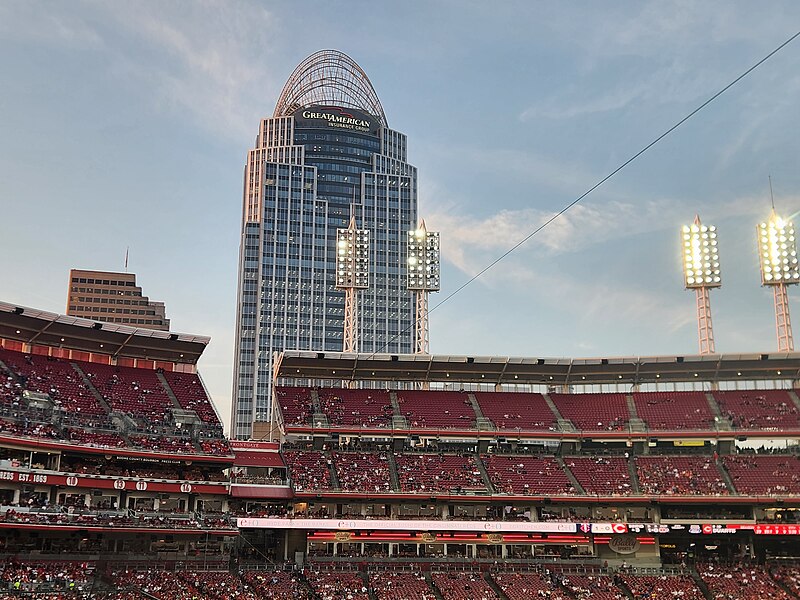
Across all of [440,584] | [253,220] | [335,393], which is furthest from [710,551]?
[253,220]

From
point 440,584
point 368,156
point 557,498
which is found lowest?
point 440,584

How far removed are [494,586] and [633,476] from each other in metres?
16.1

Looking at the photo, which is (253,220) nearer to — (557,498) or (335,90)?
(335,90)

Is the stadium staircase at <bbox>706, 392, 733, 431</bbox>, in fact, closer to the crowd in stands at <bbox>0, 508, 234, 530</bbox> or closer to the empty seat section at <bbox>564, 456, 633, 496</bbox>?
the empty seat section at <bbox>564, 456, 633, 496</bbox>

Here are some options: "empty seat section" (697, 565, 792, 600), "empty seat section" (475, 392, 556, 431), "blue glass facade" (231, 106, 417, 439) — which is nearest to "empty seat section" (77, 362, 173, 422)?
"empty seat section" (475, 392, 556, 431)

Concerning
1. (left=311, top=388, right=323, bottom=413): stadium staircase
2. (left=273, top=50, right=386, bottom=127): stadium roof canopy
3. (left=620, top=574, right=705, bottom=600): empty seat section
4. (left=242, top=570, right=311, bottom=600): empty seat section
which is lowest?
(left=620, top=574, right=705, bottom=600): empty seat section

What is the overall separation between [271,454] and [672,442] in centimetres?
3506

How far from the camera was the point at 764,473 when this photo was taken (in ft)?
220

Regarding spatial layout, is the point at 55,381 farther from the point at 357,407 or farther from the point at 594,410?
the point at 594,410

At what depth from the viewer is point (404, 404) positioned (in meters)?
74.9

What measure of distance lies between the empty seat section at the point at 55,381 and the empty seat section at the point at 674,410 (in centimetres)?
4650

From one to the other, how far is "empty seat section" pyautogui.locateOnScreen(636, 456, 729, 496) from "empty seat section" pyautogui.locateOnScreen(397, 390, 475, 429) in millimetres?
15144

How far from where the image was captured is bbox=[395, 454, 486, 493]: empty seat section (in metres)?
65.1

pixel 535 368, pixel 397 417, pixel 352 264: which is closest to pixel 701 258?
pixel 535 368
